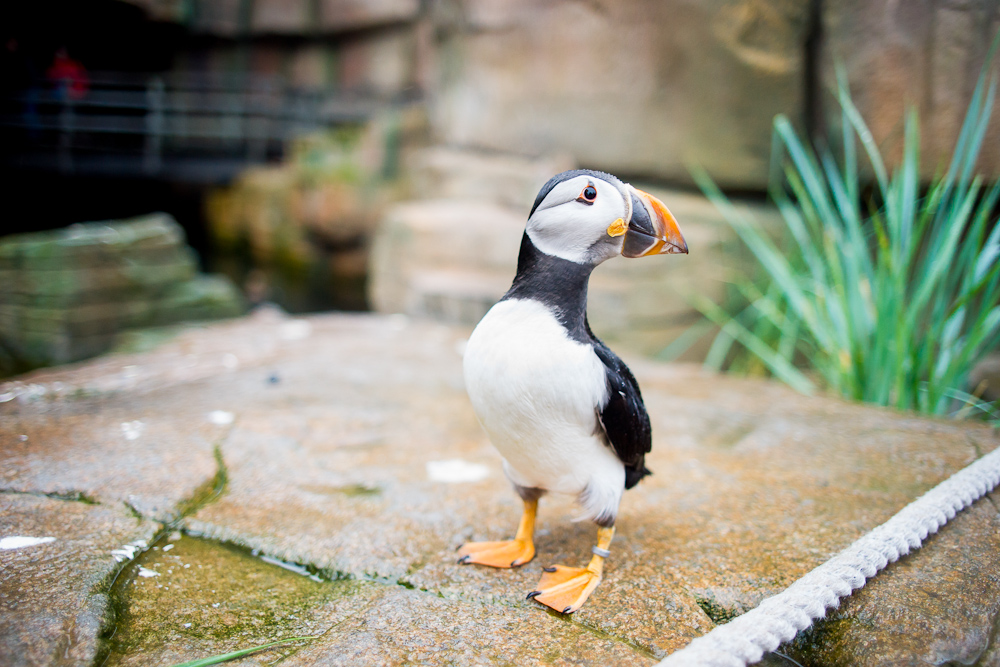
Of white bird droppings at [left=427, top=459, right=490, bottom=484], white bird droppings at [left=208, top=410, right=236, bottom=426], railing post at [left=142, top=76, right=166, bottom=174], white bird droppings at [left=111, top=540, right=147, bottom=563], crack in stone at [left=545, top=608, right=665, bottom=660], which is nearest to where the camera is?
crack in stone at [left=545, top=608, right=665, bottom=660]

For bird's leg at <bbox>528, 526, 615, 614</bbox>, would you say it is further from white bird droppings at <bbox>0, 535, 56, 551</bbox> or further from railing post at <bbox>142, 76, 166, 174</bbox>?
railing post at <bbox>142, 76, 166, 174</bbox>

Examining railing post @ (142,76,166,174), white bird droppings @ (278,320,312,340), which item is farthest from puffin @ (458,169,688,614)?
railing post @ (142,76,166,174)

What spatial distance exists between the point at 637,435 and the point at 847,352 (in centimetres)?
188

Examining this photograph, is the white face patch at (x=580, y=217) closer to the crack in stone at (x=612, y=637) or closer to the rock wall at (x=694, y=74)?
the crack in stone at (x=612, y=637)

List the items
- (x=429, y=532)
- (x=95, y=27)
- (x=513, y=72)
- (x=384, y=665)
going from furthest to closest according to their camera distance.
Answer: (x=95, y=27)
(x=513, y=72)
(x=429, y=532)
(x=384, y=665)

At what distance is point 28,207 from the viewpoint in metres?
5.17

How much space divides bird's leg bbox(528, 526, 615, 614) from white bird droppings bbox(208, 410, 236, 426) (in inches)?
54.6

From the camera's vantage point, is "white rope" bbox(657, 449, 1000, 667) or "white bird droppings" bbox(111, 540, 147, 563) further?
"white bird droppings" bbox(111, 540, 147, 563)

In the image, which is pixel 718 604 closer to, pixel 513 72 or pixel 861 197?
pixel 861 197

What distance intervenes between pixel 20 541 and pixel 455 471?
1121 mm

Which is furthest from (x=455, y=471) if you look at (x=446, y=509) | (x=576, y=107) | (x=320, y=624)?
(x=576, y=107)

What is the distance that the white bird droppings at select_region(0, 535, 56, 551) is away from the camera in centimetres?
153

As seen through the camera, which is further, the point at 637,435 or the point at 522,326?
the point at 637,435

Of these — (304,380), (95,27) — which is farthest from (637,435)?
(95,27)
